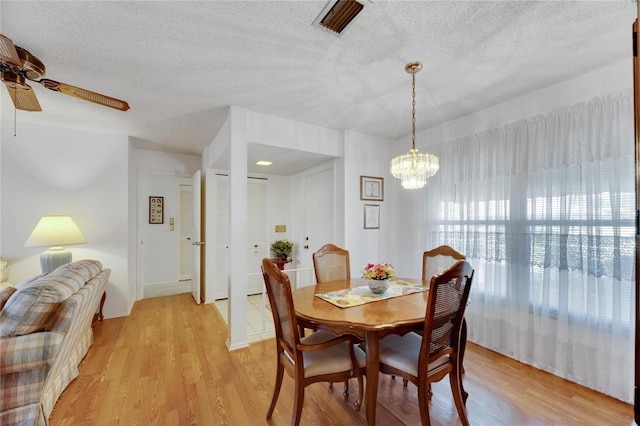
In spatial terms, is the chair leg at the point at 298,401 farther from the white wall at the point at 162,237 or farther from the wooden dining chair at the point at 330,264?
the white wall at the point at 162,237

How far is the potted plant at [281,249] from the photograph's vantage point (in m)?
4.71

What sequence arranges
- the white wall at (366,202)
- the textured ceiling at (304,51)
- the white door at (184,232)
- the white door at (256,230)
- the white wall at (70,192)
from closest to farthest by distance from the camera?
the textured ceiling at (304,51) < the white wall at (70,192) < the white wall at (366,202) < the white door at (256,230) < the white door at (184,232)

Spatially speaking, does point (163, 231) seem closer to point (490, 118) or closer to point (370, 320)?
point (370, 320)

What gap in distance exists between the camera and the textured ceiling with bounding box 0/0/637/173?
59.8 inches

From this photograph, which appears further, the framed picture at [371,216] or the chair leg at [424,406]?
the framed picture at [371,216]

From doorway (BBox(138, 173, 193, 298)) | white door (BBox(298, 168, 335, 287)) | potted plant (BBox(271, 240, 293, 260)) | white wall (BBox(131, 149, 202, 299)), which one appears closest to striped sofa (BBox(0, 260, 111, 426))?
white door (BBox(298, 168, 335, 287))

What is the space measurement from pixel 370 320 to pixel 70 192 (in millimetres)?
3957

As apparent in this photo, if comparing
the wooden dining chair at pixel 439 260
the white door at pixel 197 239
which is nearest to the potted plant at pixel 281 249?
the white door at pixel 197 239

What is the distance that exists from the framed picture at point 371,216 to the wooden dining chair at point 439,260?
1.11 m

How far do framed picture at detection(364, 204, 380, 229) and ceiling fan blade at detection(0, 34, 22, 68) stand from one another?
3259mm

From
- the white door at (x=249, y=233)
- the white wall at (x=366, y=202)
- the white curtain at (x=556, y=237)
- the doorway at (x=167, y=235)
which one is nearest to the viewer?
the white curtain at (x=556, y=237)

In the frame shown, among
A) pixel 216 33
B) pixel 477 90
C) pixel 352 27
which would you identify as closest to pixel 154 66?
pixel 216 33

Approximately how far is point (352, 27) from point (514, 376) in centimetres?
290

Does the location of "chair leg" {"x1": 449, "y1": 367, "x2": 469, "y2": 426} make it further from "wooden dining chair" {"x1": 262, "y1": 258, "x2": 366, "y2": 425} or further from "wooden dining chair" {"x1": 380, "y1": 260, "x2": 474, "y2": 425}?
"wooden dining chair" {"x1": 262, "y1": 258, "x2": 366, "y2": 425}
